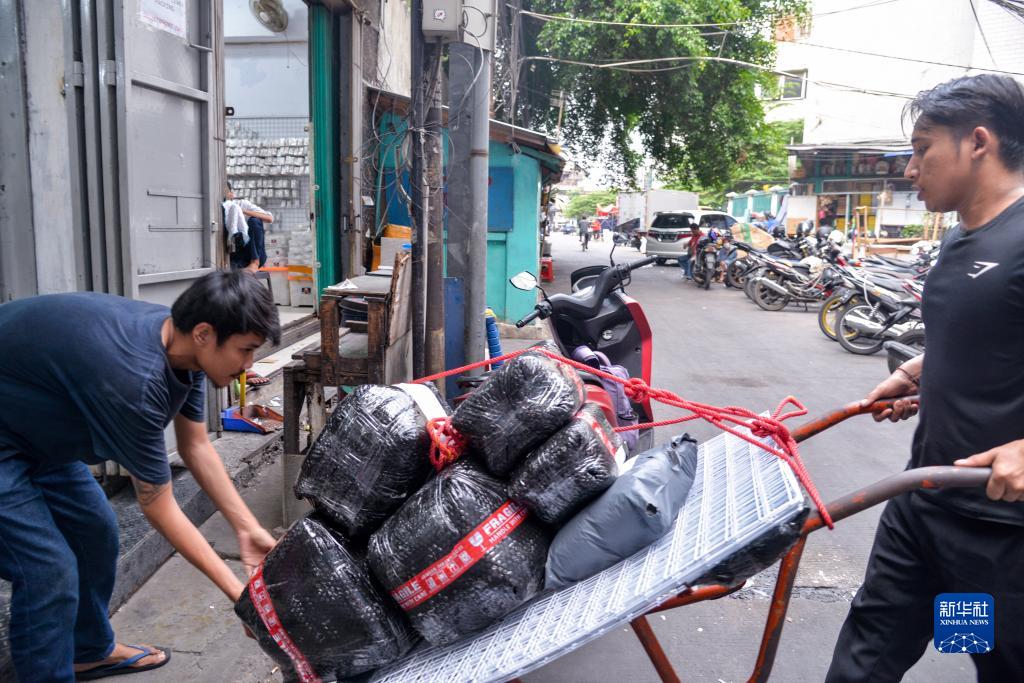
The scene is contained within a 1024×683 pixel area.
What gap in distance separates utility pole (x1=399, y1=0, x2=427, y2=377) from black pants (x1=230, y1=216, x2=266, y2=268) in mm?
3661

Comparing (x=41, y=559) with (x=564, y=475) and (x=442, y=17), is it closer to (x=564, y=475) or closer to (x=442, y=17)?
(x=564, y=475)

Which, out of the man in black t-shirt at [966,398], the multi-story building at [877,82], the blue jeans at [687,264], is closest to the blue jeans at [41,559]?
the man in black t-shirt at [966,398]

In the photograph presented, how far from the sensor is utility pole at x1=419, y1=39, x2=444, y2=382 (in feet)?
13.6

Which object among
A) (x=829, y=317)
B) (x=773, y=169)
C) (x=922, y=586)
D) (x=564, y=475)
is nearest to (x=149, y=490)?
(x=564, y=475)

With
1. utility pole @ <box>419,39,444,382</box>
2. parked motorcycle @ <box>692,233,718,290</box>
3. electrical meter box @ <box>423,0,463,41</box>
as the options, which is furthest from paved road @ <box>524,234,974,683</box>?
parked motorcycle @ <box>692,233,718,290</box>

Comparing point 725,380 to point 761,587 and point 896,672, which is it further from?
point 896,672

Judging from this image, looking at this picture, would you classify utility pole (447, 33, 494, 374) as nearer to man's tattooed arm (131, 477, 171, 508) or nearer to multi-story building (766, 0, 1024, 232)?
man's tattooed arm (131, 477, 171, 508)

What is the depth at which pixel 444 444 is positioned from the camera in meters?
1.98

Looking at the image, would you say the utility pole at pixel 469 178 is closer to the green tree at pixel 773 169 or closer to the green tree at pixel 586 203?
the green tree at pixel 773 169

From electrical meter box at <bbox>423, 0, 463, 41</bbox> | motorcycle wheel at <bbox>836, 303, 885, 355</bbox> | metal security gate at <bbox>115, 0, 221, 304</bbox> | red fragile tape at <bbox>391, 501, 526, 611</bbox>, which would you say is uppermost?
electrical meter box at <bbox>423, 0, 463, 41</bbox>

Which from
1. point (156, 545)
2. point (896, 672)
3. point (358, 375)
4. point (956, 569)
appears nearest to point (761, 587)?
point (896, 672)

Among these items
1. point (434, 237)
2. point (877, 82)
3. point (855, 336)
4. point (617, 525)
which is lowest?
point (855, 336)

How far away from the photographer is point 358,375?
143 inches

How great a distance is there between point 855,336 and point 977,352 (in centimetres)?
797
